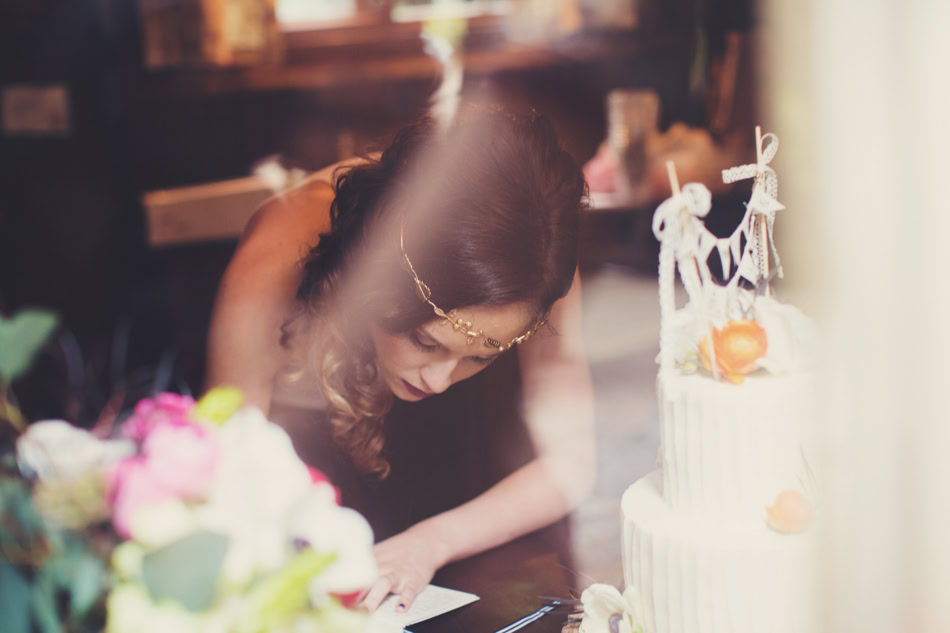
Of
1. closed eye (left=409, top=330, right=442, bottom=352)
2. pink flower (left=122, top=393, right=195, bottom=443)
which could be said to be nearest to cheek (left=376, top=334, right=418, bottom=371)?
closed eye (left=409, top=330, right=442, bottom=352)

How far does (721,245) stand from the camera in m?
0.95

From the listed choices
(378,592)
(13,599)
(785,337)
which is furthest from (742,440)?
(13,599)

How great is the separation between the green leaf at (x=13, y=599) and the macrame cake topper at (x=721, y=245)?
0.66m

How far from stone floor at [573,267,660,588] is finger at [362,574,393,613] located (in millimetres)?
236

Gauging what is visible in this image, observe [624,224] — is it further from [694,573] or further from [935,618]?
[935,618]

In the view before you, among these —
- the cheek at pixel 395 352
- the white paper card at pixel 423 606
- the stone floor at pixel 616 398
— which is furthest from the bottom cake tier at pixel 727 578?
the cheek at pixel 395 352

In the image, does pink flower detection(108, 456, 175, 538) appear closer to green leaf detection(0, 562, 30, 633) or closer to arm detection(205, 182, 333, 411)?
green leaf detection(0, 562, 30, 633)

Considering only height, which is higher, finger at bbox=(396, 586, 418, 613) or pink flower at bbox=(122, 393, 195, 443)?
pink flower at bbox=(122, 393, 195, 443)

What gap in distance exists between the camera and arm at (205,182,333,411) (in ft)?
3.53

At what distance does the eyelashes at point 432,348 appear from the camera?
105 cm

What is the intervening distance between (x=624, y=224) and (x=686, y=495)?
33cm

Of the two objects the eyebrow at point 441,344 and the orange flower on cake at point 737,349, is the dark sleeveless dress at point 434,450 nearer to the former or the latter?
the eyebrow at point 441,344

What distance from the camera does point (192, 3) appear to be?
3.65 ft

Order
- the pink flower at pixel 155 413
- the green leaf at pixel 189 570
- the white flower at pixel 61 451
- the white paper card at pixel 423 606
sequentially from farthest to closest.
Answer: the white paper card at pixel 423 606, the pink flower at pixel 155 413, the white flower at pixel 61 451, the green leaf at pixel 189 570
